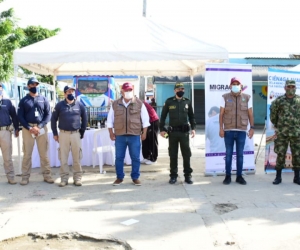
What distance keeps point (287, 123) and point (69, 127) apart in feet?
13.1

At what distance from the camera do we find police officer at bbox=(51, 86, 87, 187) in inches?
269

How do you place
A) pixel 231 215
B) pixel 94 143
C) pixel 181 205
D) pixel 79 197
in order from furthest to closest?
pixel 94 143, pixel 79 197, pixel 181 205, pixel 231 215

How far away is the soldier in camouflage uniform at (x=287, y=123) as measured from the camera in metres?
6.90

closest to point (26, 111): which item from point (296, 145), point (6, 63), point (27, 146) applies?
point (27, 146)

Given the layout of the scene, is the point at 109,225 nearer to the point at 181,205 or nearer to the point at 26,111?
the point at 181,205

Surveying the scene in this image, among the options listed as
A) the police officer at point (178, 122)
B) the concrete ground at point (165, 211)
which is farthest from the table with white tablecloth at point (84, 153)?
the police officer at point (178, 122)

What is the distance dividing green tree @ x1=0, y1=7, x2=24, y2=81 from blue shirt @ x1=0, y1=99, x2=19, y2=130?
14.1m

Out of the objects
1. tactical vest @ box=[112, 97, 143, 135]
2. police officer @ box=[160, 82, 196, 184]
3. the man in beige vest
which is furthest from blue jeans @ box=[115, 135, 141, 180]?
the man in beige vest

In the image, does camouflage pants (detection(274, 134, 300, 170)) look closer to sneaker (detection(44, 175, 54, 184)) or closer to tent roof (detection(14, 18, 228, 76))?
tent roof (detection(14, 18, 228, 76))

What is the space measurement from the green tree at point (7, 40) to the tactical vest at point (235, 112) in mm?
16059

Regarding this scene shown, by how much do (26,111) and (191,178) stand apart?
336cm

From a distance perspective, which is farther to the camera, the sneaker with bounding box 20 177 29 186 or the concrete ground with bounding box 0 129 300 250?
the sneaker with bounding box 20 177 29 186

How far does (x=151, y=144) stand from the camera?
29.6 feet

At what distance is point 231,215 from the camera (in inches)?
204
